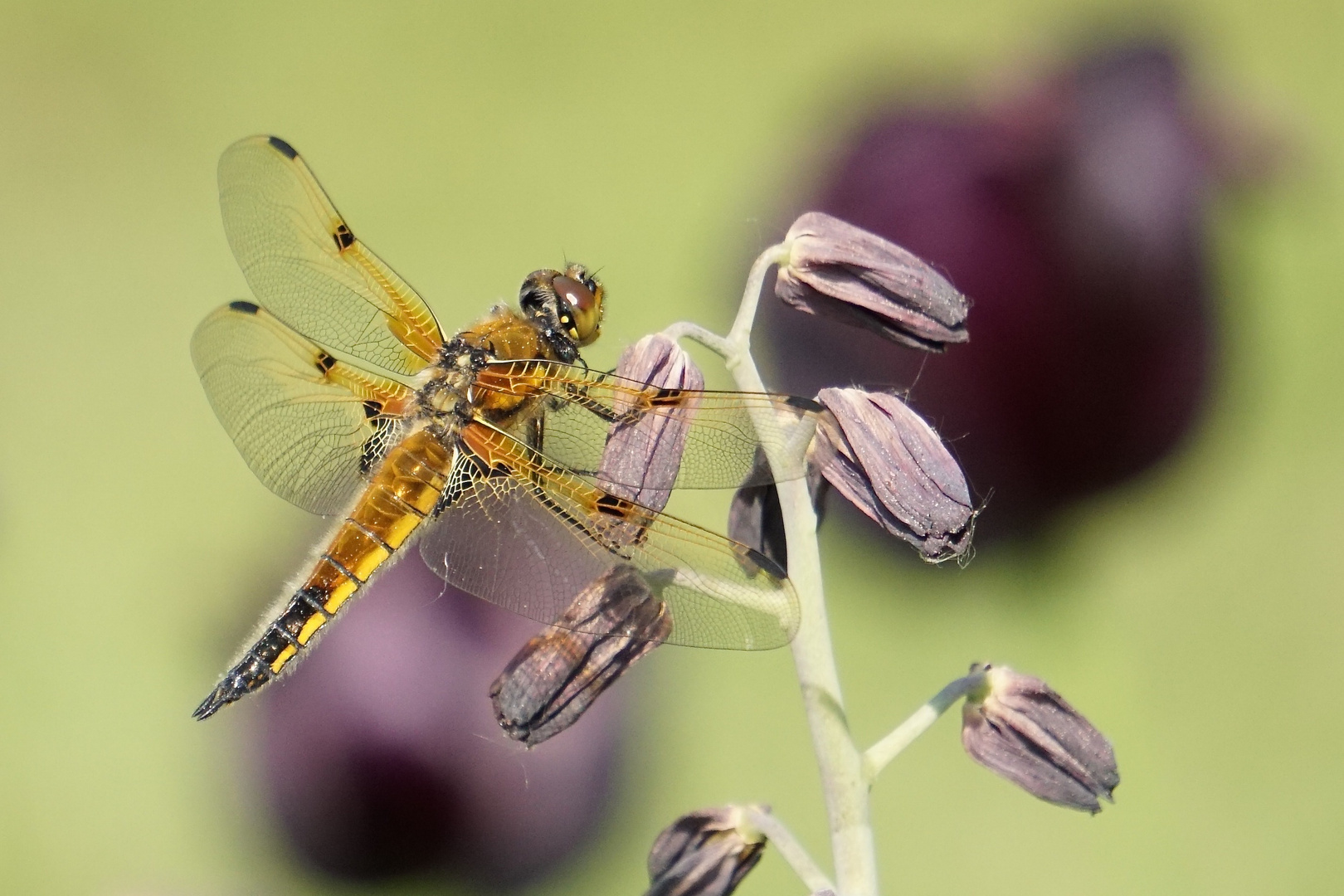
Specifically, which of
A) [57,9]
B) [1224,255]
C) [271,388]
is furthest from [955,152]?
[57,9]

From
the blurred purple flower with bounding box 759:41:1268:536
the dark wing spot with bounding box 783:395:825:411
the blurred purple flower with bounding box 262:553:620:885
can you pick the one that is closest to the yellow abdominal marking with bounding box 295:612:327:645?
the dark wing spot with bounding box 783:395:825:411

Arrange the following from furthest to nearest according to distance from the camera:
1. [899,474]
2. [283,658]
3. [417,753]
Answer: [417,753], [283,658], [899,474]

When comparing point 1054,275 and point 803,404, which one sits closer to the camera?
point 803,404

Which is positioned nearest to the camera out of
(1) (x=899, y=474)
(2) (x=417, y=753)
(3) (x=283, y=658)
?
(1) (x=899, y=474)

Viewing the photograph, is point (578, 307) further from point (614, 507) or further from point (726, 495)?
point (726, 495)

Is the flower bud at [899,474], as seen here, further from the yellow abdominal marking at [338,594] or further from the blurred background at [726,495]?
the blurred background at [726,495]

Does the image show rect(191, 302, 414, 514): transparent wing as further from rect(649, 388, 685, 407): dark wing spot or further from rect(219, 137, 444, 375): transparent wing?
rect(649, 388, 685, 407): dark wing spot

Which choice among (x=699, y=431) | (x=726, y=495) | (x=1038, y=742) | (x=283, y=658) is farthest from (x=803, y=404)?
(x=726, y=495)
